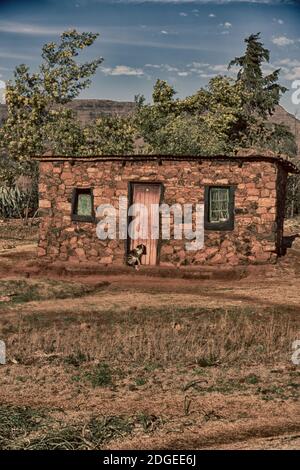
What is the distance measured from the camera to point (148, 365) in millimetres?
8859

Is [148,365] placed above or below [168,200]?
below

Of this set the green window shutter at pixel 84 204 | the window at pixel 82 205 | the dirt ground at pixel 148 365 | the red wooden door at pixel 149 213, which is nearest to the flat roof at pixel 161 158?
the red wooden door at pixel 149 213

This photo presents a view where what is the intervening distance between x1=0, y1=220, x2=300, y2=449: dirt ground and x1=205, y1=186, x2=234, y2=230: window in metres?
2.08

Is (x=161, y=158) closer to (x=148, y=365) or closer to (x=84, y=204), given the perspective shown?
(x=84, y=204)

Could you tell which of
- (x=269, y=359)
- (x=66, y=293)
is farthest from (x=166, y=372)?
(x=66, y=293)

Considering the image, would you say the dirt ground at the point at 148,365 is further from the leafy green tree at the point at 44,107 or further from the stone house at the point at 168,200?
the leafy green tree at the point at 44,107

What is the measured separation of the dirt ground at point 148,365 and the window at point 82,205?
8.66 ft

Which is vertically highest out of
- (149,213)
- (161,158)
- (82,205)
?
(161,158)

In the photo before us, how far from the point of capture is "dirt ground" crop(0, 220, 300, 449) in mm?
6363

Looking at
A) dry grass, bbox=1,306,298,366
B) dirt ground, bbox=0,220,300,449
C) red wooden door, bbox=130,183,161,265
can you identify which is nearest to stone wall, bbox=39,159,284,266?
red wooden door, bbox=130,183,161,265

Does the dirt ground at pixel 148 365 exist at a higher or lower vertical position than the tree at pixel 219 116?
lower

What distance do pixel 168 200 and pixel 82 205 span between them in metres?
2.55

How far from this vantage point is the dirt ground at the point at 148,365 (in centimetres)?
636

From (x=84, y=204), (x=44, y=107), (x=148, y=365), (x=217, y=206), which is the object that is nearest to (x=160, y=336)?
(x=148, y=365)
